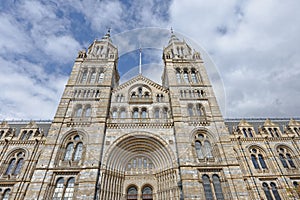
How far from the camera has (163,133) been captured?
18953mm

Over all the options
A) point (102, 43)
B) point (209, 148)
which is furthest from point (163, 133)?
point (102, 43)

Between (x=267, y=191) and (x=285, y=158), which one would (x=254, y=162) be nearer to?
(x=267, y=191)

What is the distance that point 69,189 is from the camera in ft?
50.3

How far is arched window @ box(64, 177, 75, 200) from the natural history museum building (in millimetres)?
88

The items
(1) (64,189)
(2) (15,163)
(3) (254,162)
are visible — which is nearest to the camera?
(1) (64,189)

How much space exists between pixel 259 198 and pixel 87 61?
2774 cm

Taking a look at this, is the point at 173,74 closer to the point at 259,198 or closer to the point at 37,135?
the point at 259,198

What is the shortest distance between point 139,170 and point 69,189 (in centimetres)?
704

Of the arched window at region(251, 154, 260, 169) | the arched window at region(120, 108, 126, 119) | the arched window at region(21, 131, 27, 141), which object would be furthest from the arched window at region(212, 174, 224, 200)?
the arched window at region(21, 131, 27, 141)

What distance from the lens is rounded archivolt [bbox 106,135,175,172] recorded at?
1766 cm

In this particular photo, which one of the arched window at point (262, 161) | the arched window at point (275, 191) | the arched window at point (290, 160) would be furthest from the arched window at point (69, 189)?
the arched window at point (290, 160)

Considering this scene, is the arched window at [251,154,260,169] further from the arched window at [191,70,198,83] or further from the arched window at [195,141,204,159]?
the arched window at [191,70,198,83]

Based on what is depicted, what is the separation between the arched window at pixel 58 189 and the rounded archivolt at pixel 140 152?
466cm

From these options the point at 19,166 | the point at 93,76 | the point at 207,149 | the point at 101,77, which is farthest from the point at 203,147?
the point at 19,166
